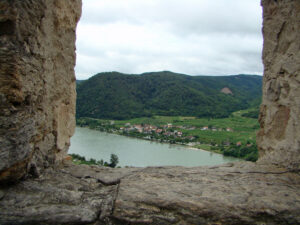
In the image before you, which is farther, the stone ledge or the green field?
the green field

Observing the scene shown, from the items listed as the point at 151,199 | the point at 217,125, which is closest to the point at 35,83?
the point at 151,199

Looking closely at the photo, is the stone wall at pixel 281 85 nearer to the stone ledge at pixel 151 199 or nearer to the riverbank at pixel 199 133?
the stone ledge at pixel 151 199

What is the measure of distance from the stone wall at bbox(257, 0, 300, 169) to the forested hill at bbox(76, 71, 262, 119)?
148 feet

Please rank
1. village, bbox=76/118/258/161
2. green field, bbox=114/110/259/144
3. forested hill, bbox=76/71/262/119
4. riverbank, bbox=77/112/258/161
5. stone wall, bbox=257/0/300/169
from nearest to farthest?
stone wall, bbox=257/0/300/169 < village, bbox=76/118/258/161 < riverbank, bbox=77/112/258/161 < green field, bbox=114/110/259/144 < forested hill, bbox=76/71/262/119

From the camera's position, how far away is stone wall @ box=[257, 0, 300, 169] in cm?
261

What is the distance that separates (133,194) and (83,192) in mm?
397

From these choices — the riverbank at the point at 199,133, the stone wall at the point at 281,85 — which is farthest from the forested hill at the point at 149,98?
the stone wall at the point at 281,85

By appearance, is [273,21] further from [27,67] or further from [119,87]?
[119,87]

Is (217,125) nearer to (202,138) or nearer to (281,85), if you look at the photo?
(202,138)

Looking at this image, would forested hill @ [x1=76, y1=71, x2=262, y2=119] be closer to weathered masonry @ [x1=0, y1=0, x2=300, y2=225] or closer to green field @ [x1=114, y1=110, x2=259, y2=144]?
green field @ [x1=114, y1=110, x2=259, y2=144]

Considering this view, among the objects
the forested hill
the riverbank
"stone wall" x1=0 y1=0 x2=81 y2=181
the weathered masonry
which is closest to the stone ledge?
the weathered masonry

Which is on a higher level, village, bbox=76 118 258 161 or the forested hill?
the forested hill

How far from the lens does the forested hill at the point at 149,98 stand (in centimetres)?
5000

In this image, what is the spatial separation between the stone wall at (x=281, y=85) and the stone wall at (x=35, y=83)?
2.07 metres
